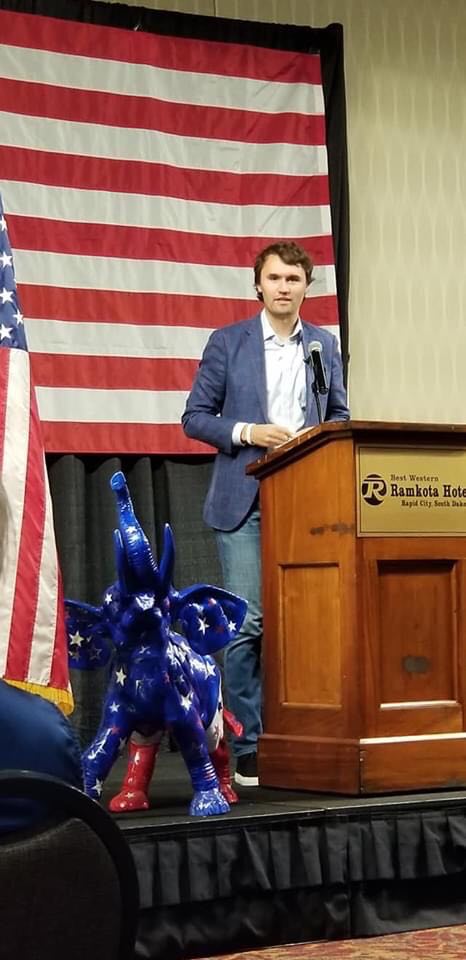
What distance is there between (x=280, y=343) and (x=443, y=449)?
71 cm

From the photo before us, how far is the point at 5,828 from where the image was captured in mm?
1260

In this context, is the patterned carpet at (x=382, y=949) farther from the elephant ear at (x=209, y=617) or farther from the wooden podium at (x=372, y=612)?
the elephant ear at (x=209, y=617)

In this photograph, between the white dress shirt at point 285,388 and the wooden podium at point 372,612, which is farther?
the white dress shirt at point 285,388

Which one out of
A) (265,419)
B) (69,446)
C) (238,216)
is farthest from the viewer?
(238,216)

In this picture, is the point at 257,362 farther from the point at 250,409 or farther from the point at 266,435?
the point at 266,435

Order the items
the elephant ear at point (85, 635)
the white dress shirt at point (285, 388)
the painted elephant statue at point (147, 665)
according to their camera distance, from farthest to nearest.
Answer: the white dress shirt at point (285, 388), the elephant ear at point (85, 635), the painted elephant statue at point (147, 665)

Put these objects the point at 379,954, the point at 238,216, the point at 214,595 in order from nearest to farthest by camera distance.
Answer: the point at 379,954, the point at 214,595, the point at 238,216

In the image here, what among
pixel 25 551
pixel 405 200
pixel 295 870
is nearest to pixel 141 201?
pixel 405 200

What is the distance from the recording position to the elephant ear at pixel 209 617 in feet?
11.3

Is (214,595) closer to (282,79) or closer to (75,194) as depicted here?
(75,194)

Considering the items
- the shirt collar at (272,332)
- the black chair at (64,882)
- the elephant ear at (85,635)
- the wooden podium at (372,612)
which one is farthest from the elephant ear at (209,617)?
the black chair at (64,882)

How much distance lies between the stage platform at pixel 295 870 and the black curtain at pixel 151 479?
181 centimetres

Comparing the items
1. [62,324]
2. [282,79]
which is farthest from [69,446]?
[282,79]

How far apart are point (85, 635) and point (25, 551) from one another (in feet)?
1.02
